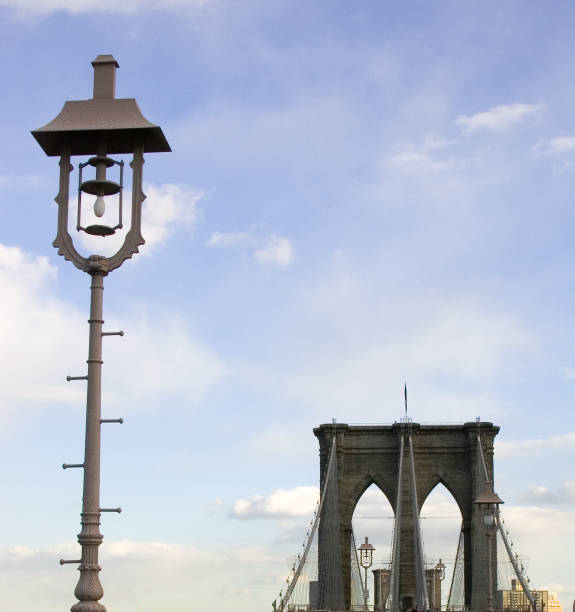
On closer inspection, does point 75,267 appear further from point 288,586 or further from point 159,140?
point 288,586

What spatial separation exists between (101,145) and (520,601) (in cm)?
4098

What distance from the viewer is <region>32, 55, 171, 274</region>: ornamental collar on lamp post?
10625mm

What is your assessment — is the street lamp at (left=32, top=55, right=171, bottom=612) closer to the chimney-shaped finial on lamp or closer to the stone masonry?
the chimney-shaped finial on lamp

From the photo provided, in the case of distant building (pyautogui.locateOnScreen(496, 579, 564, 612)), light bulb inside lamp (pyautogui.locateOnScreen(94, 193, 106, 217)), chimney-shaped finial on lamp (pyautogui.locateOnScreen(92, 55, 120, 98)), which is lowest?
distant building (pyautogui.locateOnScreen(496, 579, 564, 612))

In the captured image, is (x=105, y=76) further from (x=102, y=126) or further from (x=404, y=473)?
(x=404, y=473)

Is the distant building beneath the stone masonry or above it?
beneath

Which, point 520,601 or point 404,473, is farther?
point 404,473

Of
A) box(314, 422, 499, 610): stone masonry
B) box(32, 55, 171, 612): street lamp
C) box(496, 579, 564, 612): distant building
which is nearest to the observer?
box(32, 55, 171, 612): street lamp

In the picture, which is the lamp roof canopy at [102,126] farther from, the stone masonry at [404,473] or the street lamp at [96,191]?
the stone masonry at [404,473]

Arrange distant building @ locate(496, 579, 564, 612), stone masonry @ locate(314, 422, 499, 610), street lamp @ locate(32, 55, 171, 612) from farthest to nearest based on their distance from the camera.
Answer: stone masonry @ locate(314, 422, 499, 610)
distant building @ locate(496, 579, 564, 612)
street lamp @ locate(32, 55, 171, 612)

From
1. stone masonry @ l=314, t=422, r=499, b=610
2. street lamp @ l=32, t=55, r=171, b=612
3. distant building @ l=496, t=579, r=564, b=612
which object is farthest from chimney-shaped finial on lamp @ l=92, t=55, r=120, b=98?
stone masonry @ l=314, t=422, r=499, b=610

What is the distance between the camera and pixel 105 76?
36.6ft

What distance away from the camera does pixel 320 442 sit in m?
61.3

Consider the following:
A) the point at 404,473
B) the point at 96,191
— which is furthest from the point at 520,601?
the point at 96,191
